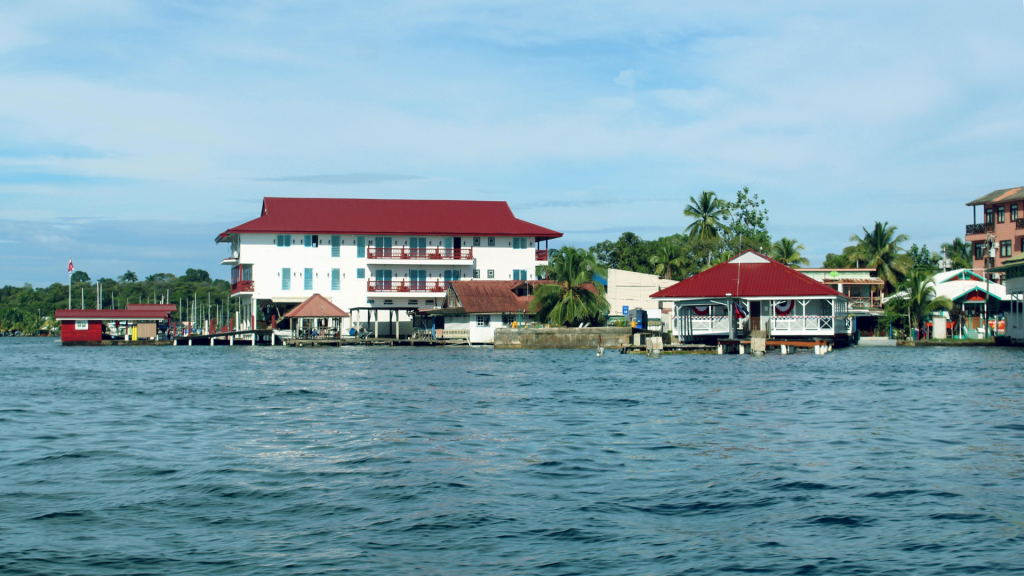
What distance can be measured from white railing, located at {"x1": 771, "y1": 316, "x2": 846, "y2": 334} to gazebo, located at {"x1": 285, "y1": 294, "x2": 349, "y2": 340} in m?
25.3

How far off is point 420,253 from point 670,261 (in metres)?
18.2

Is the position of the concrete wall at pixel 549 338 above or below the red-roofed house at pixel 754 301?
below

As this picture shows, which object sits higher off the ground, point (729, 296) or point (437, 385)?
point (729, 296)

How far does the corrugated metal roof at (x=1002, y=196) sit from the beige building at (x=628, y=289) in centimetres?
2631

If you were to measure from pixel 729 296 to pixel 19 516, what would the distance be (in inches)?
1501

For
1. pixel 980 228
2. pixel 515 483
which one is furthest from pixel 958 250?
pixel 515 483

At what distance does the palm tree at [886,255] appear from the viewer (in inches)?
2680

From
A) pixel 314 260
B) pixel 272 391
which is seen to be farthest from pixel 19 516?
pixel 314 260

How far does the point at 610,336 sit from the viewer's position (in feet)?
178

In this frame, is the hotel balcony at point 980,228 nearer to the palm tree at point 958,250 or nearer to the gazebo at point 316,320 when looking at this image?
the palm tree at point 958,250

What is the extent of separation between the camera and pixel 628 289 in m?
61.5

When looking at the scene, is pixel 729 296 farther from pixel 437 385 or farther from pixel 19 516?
pixel 19 516

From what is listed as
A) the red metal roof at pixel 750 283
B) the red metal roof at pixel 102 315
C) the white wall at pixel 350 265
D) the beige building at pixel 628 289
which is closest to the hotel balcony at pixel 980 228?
the beige building at pixel 628 289

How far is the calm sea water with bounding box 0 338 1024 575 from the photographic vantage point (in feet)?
26.1
